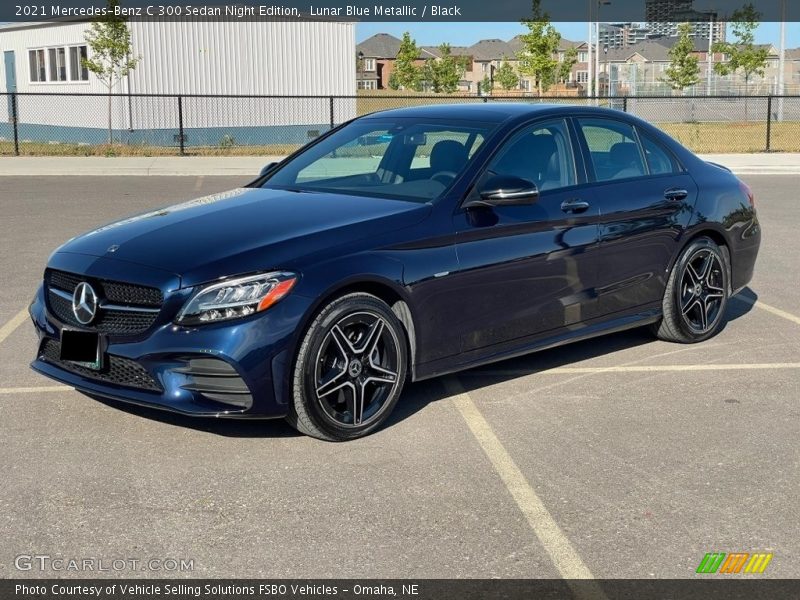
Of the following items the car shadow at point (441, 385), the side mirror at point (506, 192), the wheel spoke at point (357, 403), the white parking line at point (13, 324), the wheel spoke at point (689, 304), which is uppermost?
the side mirror at point (506, 192)

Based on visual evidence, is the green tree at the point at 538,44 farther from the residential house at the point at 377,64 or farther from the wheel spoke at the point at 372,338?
the residential house at the point at 377,64

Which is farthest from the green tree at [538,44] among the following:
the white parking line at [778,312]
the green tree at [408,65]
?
the white parking line at [778,312]

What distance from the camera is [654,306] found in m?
7.04

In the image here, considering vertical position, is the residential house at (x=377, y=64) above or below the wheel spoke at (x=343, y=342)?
above

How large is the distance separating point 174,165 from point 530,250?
688 inches

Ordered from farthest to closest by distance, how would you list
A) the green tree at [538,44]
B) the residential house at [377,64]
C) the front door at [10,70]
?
the residential house at [377,64]
the green tree at [538,44]
the front door at [10,70]

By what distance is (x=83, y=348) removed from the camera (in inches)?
203

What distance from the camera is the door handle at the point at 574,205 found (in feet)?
20.6

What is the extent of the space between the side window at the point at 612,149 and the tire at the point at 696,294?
0.70m

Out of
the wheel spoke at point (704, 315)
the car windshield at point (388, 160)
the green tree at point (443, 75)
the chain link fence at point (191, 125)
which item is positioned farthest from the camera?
the green tree at point (443, 75)

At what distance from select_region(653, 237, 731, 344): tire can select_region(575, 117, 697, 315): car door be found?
13 cm

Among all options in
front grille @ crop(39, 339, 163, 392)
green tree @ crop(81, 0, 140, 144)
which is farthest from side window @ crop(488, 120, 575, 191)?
green tree @ crop(81, 0, 140, 144)

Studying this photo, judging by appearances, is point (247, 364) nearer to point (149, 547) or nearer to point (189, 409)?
point (189, 409)

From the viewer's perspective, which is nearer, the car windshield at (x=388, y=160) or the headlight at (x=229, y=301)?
the headlight at (x=229, y=301)
